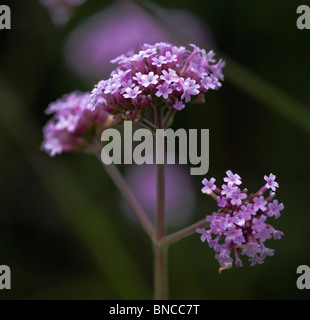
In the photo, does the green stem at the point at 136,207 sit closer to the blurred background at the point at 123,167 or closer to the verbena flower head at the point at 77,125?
the verbena flower head at the point at 77,125

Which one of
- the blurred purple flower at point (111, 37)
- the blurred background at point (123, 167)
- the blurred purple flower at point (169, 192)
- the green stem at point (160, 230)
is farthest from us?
the blurred purple flower at point (111, 37)

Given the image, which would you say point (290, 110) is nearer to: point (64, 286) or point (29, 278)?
point (64, 286)

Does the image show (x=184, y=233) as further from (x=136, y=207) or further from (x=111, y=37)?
(x=111, y=37)

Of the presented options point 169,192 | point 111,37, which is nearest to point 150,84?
point 169,192

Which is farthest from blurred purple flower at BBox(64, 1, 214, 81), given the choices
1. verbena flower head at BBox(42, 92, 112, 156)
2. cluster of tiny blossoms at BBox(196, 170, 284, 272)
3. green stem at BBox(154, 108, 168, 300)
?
cluster of tiny blossoms at BBox(196, 170, 284, 272)

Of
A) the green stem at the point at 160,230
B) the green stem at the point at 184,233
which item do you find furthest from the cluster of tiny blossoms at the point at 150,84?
the green stem at the point at 184,233
